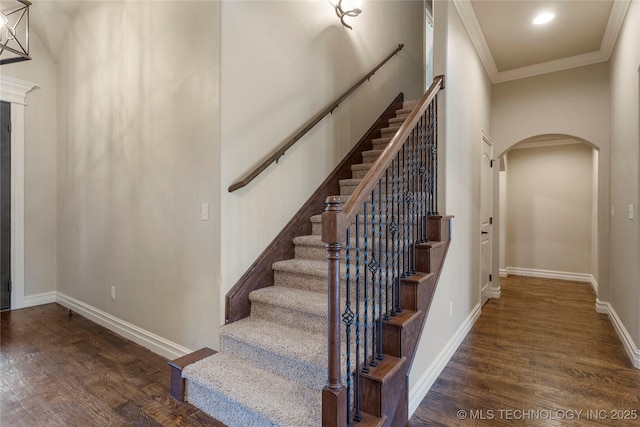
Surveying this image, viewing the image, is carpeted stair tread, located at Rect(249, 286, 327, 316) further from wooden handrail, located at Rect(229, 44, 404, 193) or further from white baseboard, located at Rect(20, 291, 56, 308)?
white baseboard, located at Rect(20, 291, 56, 308)

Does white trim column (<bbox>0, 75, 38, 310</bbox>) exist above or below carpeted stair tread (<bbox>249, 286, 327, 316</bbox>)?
above

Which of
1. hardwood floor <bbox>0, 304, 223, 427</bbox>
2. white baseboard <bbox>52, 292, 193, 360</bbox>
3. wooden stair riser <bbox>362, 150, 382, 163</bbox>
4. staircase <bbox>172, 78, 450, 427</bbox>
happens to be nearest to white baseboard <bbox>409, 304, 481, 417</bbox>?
staircase <bbox>172, 78, 450, 427</bbox>

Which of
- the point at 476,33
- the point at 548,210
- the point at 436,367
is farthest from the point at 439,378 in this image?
the point at 548,210

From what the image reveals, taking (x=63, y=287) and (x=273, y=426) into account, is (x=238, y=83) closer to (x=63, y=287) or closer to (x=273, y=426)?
(x=273, y=426)

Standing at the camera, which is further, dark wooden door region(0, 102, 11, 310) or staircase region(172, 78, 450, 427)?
dark wooden door region(0, 102, 11, 310)

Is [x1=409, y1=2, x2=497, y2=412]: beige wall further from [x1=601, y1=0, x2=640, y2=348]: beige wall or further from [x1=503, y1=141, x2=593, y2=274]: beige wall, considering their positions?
[x1=503, y1=141, x2=593, y2=274]: beige wall

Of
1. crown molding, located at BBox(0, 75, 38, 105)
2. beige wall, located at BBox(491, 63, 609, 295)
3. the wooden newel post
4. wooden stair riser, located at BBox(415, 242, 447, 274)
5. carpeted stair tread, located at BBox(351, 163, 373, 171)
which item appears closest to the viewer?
the wooden newel post

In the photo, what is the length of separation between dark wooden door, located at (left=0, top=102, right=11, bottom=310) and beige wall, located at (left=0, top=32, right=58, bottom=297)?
14 cm

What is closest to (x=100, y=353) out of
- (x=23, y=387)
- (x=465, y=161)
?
(x=23, y=387)

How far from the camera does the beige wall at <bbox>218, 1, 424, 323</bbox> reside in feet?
7.36

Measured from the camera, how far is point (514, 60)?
13.5 ft

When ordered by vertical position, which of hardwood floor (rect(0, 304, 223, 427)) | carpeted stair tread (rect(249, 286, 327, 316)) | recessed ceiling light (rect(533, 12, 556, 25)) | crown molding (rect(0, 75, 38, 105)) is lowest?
hardwood floor (rect(0, 304, 223, 427))

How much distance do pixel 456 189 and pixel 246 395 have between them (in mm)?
2202

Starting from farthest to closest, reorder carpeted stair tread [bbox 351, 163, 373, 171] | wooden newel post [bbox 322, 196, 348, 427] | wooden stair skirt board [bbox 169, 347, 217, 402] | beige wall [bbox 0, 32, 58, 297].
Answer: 1. beige wall [bbox 0, 32, 58, 297]
2. carpeted stair tread [bbox 351, 163, 373, 171]
3. wooden stair skirt board [bbox 169, 347, 217, 402]
4. wooden newel post [bbox 322, 196, 348, 427]
